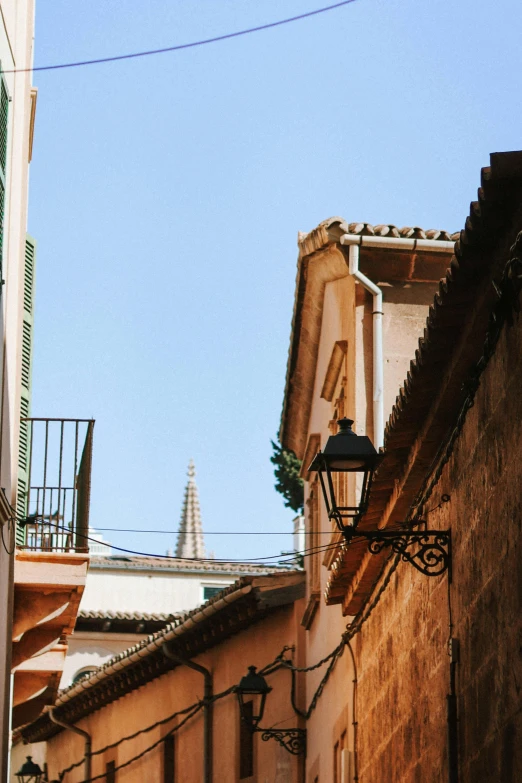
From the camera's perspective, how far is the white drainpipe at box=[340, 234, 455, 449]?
1554 centimetres

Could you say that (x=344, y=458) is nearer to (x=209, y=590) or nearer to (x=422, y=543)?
(x=422, y=543)

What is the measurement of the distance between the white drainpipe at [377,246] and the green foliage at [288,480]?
18848 mm

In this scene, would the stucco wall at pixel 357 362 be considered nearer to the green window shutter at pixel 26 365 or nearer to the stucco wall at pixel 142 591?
the green window shutter at pixel 26 365

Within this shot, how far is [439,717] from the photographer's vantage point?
356 inches

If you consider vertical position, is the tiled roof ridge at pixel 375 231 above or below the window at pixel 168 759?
above

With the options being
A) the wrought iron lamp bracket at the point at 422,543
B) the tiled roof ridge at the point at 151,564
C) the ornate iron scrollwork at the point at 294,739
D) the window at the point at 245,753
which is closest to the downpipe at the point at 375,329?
the ornate iron scrollwork at the point at 294,739

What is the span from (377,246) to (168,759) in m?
11.5

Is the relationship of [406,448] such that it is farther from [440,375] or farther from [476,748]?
[476,748]

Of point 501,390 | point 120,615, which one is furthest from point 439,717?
point 120,615

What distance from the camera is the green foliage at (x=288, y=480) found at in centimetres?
3456

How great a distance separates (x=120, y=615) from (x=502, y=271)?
28.4 metres

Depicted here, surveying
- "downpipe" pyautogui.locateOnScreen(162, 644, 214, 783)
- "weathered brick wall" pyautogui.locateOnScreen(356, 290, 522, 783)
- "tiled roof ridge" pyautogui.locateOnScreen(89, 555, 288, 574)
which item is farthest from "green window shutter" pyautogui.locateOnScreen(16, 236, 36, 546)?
"tiled roof ridge" pyautogui.locateOnScreen(89, 555, 288, 574)

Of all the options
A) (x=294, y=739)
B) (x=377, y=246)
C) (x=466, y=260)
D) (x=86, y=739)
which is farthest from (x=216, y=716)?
(x=466, y=260)

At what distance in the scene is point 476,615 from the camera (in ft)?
26.0
